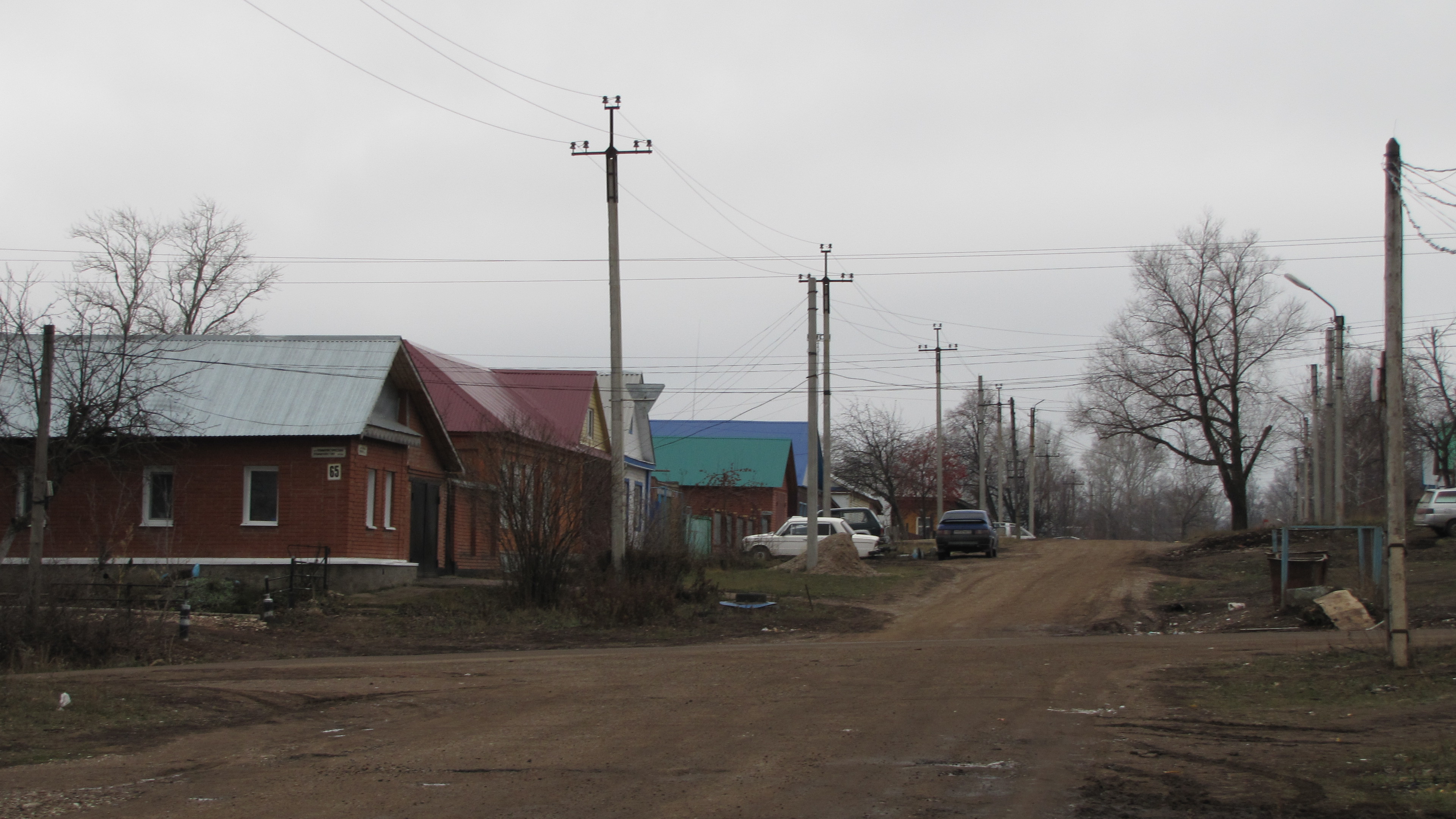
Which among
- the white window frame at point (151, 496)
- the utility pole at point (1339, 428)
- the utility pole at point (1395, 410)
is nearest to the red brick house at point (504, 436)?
the white window frame at point (151, 496)

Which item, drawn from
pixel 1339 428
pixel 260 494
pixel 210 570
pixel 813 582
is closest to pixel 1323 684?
pixel 813 582

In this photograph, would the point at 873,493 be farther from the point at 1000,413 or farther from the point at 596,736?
the point at 596,736

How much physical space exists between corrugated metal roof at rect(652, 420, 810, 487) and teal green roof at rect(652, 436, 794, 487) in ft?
1.19

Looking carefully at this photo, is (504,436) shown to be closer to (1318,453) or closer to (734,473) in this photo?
(734,473)

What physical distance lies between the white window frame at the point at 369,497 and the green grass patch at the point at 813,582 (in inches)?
307

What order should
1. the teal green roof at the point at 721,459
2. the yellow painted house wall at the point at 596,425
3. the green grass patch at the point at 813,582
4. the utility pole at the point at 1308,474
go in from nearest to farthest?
the green grass patch at the point at 813,582 → the yellow painted house wall at the point at 596,425 → the teal green roof at the point at 721,459 → the utility pole at the point at 1308,474

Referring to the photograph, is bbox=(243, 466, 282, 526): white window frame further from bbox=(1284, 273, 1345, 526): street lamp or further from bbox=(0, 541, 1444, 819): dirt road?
bbox=(1284, 273, 1345, 526): street lamp

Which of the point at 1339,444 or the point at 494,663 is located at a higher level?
the point at 1339,444

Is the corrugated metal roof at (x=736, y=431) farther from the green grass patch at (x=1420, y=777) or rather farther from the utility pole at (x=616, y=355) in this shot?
the green grass patch at (x=1420, y=777)

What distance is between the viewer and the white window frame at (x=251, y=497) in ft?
82.3

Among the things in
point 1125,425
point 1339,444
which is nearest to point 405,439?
point 1339,444

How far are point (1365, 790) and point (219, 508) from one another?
22.9 meters

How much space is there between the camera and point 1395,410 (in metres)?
13.1

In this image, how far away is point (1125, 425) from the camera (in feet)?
167
